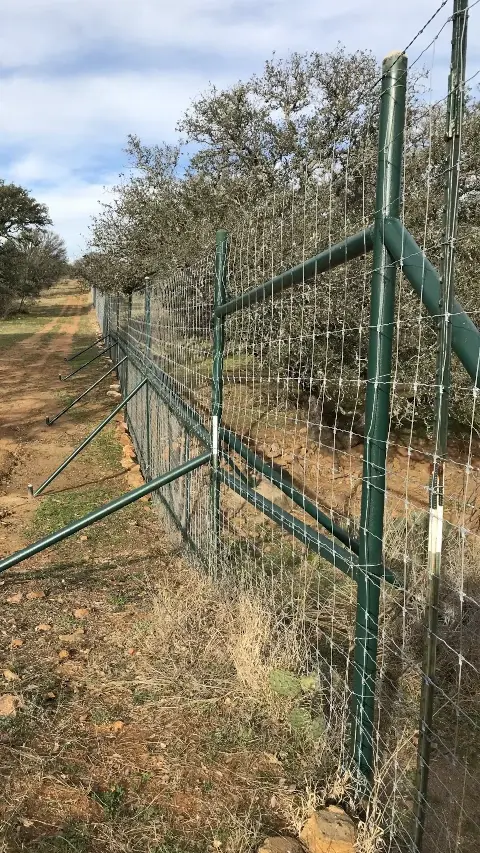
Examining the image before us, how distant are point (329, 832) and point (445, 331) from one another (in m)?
1.68

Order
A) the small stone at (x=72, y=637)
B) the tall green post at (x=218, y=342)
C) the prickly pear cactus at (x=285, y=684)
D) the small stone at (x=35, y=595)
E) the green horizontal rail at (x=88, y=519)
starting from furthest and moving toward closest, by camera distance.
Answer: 1. the small stone at (x=35, y=595)
2. the tall green post at (x=218, y=342)
3. the green horizontal rail at (x=88, y=519)
4. the small stone at (x=72, y=637)
5. the prickly pear cactus at (x=285, y=684)

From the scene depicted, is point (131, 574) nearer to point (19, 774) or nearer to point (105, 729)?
point (105, 729)

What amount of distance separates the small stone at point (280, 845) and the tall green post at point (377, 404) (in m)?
0.33

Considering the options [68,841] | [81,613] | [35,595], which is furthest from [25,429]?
[68,841]

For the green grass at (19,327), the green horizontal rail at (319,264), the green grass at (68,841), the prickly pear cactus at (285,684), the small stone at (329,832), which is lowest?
the green grass at (68,841)

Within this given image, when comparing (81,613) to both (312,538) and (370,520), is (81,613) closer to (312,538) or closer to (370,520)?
(312,538)

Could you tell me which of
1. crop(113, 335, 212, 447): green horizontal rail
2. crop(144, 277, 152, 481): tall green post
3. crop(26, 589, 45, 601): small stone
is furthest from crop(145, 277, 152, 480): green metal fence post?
crop(26, 589, 45, 601): small stone

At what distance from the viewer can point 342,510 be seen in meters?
7.14

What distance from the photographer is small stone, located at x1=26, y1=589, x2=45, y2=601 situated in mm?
4209

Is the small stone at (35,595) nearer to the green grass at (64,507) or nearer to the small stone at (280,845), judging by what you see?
the green grass at (64,507)

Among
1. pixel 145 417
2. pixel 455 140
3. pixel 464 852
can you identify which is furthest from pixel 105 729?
pixel 145 417

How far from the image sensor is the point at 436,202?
7922mm

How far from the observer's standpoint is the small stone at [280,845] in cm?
208

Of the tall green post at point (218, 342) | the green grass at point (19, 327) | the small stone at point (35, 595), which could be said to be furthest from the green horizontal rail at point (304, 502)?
the green grass at point (19, 327)
